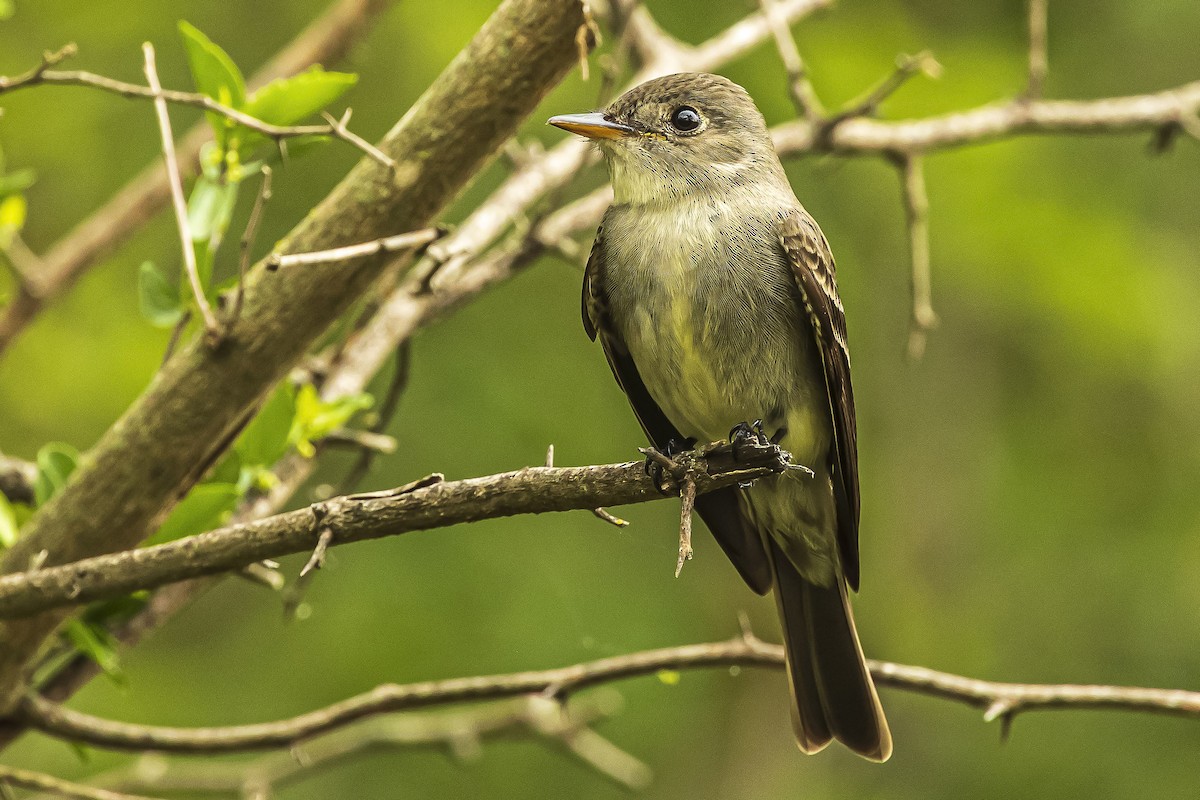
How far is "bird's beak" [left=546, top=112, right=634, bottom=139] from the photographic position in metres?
3.69

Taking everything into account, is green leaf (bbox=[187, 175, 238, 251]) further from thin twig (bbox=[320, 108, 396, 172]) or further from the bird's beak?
the bird's beak

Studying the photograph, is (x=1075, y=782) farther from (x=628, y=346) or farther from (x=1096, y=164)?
(x=628, y=346)

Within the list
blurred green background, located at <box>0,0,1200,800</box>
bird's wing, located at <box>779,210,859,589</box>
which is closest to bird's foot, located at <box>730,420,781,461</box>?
bird's wing, located at <box>779,210,859,589</box>

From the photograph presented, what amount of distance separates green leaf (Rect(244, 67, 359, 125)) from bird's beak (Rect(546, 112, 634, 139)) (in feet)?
2.44

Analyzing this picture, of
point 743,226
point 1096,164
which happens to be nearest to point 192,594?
point 743,226

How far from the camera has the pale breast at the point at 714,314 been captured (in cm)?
347

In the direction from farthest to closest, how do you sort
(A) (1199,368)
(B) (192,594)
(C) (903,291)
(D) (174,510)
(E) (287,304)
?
1. (C) (903,291)
2. (A) (1199,368)
3. (B) (192,594)
4. (D) (174,510)
5. (E) (287,304)

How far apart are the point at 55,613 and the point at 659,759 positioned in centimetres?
408

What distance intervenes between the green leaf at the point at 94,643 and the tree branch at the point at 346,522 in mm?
639

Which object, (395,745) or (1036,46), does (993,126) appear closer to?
(1036,46)

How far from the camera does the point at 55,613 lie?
2.96 meters

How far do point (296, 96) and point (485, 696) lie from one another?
1468 millimetres

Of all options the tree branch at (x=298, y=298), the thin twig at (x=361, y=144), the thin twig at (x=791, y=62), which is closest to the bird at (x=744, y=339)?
the thin twig at (x=791, y=62)

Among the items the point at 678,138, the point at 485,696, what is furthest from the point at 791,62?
the point at 485,696
